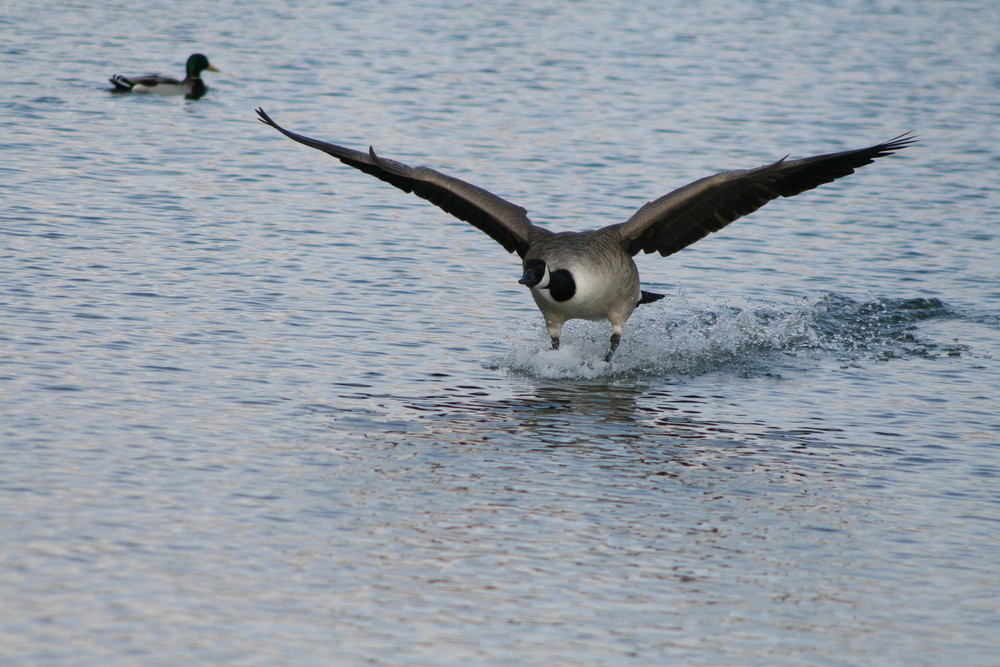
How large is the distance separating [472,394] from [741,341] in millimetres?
2535

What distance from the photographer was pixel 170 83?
1789 cm

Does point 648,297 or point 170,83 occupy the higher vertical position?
point 170,83

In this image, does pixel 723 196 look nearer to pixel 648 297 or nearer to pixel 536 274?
pixel 648 297

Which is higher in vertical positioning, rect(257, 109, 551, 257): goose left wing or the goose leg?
rect(257, 109, 551, 257): goose left wing

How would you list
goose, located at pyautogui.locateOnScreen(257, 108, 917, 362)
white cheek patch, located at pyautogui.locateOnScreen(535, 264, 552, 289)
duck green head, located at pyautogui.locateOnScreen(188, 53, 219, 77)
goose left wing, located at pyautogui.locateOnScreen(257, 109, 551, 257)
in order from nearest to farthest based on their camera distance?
white cheek patch, located at pyautogui.locateOnScreen(535, 264, 552, 289) → goose, located at pyautogui.locateOnScreen(257, 108, 917, 362) → goose left wing, located at pyautogui.locateOnScreen(257, 109, 551, 257) → duck green head, located at pyautogui.locateOnScreen(188, 53, 219, 77)

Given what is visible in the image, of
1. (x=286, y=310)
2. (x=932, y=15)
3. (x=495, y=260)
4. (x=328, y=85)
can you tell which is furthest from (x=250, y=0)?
(x=286, y=310)

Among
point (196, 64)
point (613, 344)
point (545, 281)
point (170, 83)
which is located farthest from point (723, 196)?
point (196, 64)

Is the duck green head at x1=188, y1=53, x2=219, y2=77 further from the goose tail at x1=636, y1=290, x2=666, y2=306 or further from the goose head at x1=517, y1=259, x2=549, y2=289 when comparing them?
the goose head at x1=517, y1=259, x2=549, y2=289

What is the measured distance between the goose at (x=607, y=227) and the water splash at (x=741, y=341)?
0.28 m

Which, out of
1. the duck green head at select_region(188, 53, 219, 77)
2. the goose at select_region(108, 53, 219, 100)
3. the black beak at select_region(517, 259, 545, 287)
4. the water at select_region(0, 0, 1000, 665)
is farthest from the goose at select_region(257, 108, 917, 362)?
the duck green head at select_region(188, 53, 219, 77)

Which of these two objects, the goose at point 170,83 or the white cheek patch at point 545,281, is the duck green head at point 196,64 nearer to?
the goose at point 170,83

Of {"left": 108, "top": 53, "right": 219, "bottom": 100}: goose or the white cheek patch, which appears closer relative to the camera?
the white cheek patch

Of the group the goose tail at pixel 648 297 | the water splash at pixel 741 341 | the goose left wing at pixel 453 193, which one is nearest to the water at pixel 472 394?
the water splash at pixel 741 341

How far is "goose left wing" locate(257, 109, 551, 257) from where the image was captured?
9.45 m
